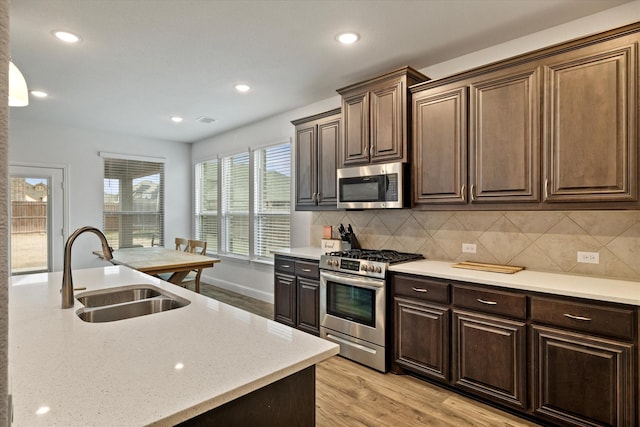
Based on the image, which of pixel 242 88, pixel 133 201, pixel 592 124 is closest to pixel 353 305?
pixel 592 124

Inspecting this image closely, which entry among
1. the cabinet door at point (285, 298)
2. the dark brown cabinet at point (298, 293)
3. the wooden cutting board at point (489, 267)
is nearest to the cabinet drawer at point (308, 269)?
the dark brown cabinet at point (298, 293)

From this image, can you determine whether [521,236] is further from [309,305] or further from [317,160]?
[317,160]

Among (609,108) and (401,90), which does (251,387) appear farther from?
(401,90)

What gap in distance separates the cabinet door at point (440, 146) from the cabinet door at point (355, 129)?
0.48 metres

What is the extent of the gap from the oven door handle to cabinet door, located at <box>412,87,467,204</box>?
0.79 metres

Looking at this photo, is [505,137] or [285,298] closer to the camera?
[505,137]

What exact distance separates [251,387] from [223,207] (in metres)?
5.38

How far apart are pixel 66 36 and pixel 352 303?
3.16 metres

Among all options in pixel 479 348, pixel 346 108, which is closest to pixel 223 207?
pixel 346 108

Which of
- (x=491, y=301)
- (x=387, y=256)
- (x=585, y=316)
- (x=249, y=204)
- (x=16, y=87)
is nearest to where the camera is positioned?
(x=16, y=87)

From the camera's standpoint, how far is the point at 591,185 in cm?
225

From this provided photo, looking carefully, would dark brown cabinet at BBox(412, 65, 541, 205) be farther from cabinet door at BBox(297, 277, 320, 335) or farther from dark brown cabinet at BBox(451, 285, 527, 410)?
cabinet door at BBox(297, 277, 320, 335)

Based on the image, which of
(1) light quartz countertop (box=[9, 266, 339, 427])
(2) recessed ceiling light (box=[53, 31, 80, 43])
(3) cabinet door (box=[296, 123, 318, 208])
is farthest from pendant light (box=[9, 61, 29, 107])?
(3) cabinet door (box=[296, 123, 318, 208])

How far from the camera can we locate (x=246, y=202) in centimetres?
568
